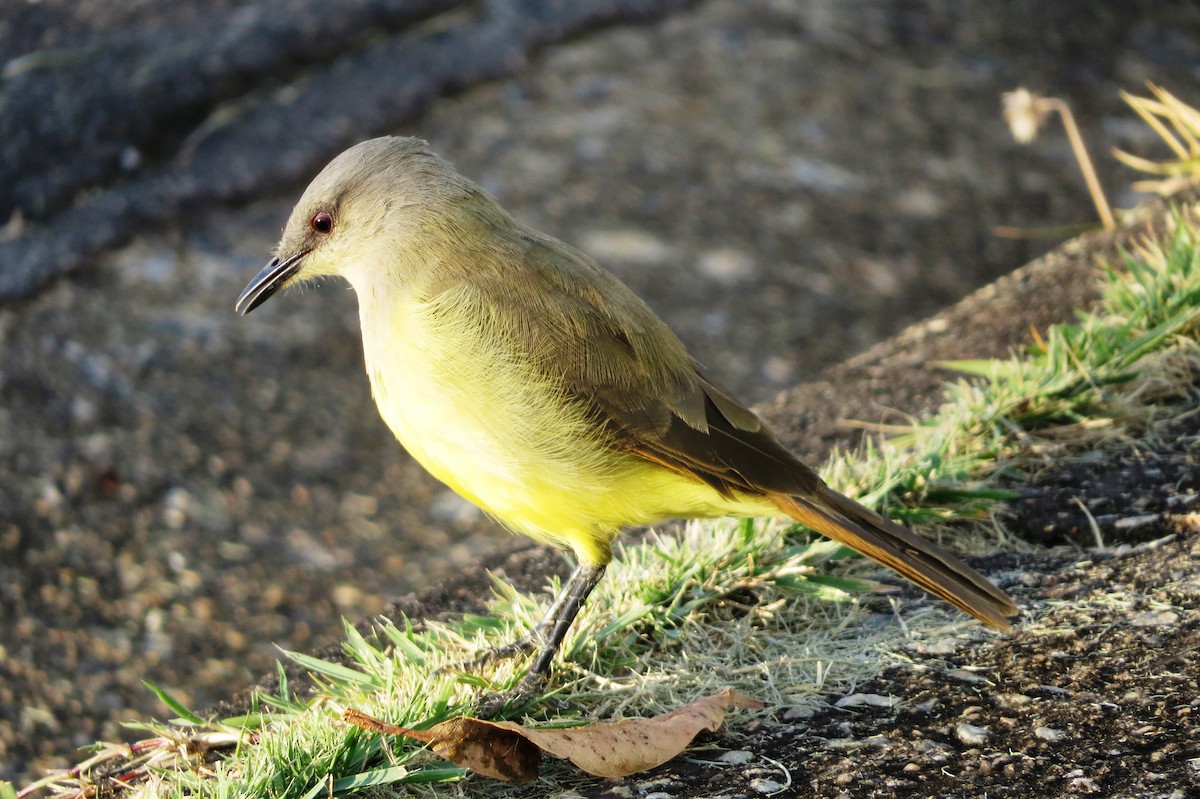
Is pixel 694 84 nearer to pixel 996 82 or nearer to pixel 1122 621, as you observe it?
pixel 996 82

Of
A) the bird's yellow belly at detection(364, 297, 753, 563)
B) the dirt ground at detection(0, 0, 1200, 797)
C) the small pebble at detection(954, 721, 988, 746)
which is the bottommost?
the dirt ground at detection(0, 0, 1200, 797)

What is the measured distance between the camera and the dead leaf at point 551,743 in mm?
2381

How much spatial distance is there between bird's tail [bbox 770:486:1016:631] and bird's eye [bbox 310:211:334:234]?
1217 millimetres

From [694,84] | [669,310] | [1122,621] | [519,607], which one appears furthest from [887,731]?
[694,84]

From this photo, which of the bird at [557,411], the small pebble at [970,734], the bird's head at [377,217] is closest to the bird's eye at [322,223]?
the bird's head at [377,217]

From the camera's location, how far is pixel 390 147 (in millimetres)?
3184

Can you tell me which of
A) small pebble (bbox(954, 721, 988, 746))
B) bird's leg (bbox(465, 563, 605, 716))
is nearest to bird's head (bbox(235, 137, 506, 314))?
bird's leg (bbox(465, 563, 605, 716))

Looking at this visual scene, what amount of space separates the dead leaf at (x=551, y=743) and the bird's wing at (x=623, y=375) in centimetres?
59

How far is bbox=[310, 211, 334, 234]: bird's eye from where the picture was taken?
3.18 m

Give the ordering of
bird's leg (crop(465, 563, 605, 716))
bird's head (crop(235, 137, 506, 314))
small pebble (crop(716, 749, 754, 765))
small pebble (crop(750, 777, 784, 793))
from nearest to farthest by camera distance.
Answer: small pebble (crop(750, 777, 784, 793)) → small pebble (crop(716, 749, 754, 765)) → bird's leg (crop(465, 563, 605, 716)) → bird's head (crop(235, 137, 506, 314))

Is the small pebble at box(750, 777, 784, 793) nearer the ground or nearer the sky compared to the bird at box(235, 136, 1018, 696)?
nearer the ground

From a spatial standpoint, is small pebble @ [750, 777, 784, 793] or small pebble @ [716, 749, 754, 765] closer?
small pebble @ [750, 777, 784, 793]

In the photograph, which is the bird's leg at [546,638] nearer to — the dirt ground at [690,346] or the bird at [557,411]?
the bird at [557,411]

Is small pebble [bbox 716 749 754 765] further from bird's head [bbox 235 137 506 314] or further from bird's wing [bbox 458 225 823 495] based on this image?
bird's head [bbox 235 137 506 314]
